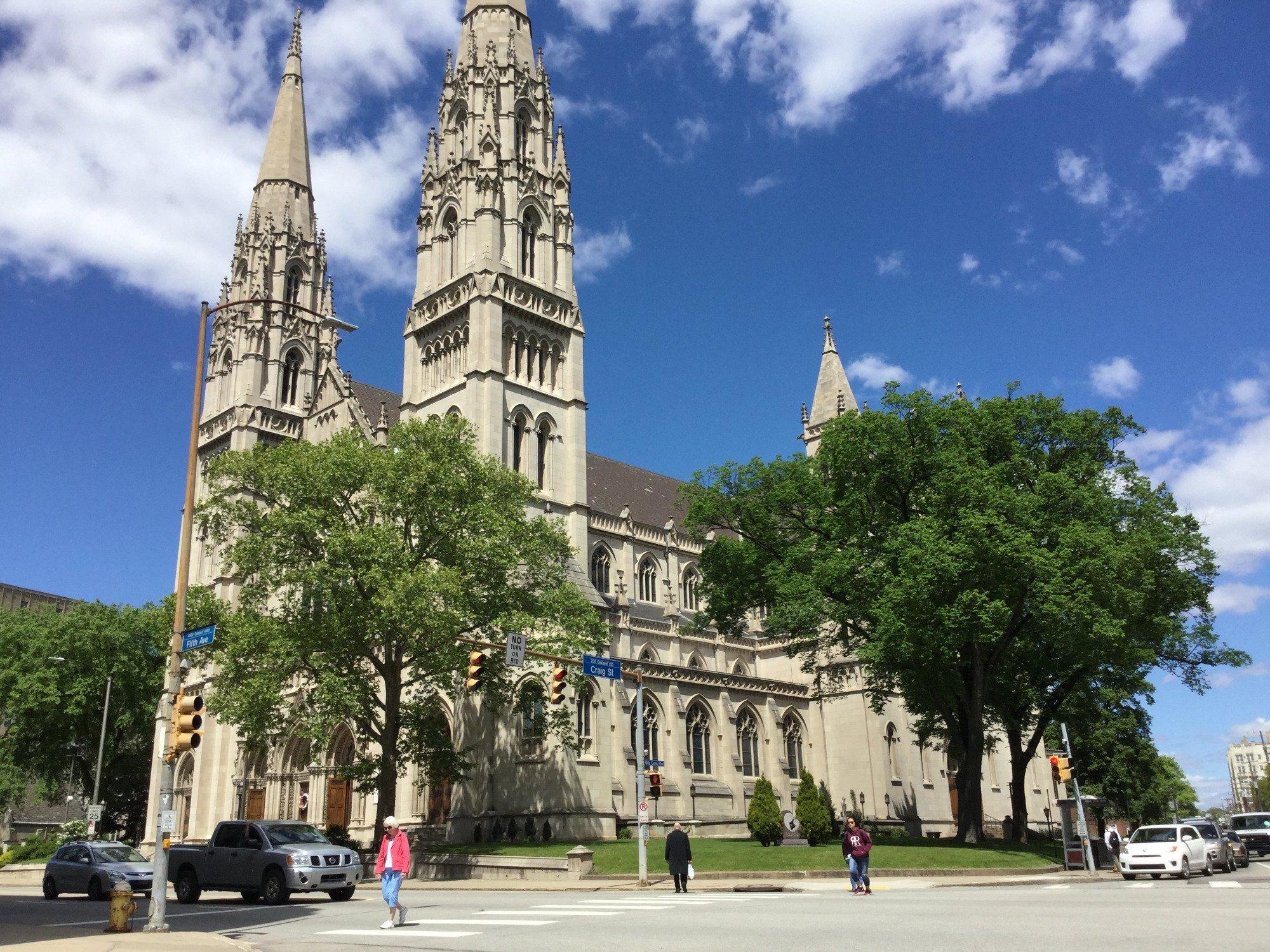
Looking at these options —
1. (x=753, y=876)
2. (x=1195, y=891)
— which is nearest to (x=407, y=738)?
(x=753, y=876)

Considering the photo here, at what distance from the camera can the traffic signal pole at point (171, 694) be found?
1528 centimetres

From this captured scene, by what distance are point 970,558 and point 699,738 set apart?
21.7 m

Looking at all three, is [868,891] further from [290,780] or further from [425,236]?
[425,236]

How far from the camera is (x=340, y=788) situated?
46188 millimetres

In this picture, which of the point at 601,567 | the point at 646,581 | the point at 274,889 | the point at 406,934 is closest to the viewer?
the point at 406,934

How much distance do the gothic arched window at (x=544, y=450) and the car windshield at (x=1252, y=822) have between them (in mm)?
32693

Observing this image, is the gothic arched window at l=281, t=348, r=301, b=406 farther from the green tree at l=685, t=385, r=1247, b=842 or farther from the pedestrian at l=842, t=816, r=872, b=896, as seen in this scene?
the pedestrian at l=842, t=816, r=872, b=896

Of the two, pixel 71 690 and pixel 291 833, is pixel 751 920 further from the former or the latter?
pixel 71 690

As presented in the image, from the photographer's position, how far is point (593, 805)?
40.2m

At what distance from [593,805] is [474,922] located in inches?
1019

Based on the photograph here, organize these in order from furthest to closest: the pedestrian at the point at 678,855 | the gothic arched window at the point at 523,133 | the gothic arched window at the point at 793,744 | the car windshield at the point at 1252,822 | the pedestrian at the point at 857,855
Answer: the gothic arched window at the point at 523,133, the gothic arched window at the point at 793,744, the car windshield at the point at 1252,822, the pedestrian at the point at 678,855, the pedestrian at the point at 857,855

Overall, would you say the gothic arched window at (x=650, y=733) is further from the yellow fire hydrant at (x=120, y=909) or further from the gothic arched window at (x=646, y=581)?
the yellow fire hydrant at (x=120, y=909)

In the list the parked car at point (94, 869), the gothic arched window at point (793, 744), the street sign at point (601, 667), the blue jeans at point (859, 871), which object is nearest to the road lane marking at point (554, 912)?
the blue jeans at point (859, 871)

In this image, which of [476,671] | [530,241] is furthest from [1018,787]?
[530,241]
